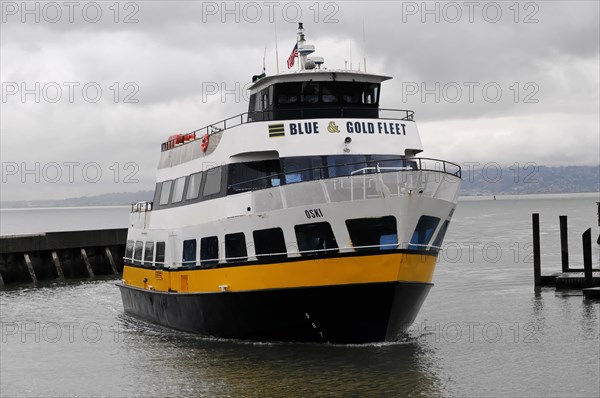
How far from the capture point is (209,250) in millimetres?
21672

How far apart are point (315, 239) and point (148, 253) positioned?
27.2 feet

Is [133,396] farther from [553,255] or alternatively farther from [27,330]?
[553,255]

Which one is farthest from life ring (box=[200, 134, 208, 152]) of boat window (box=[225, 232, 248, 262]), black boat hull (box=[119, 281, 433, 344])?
black boat hull (box=[119, 281, 433, 344])

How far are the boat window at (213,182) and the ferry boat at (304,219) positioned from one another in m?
A: 0.05

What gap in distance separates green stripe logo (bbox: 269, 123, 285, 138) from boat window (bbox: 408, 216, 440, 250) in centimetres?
432

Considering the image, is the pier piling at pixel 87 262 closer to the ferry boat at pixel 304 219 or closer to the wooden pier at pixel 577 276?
the ferry boat at pixel 304 219

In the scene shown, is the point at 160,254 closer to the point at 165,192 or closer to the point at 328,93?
the point at 165,192

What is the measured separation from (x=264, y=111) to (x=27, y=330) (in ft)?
39.3

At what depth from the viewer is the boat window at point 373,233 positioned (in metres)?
19.0

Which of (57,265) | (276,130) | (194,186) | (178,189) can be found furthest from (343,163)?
(57,265)

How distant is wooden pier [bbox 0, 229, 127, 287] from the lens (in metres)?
44.0

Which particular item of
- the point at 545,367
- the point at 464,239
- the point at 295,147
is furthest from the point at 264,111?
the point at 464,239

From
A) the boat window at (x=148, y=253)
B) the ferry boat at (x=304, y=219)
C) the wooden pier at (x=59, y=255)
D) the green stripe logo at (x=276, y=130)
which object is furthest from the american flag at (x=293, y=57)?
the wooden pier at (x=59, y=255)

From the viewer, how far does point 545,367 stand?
64.7 ft
